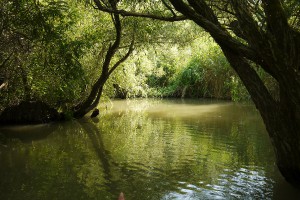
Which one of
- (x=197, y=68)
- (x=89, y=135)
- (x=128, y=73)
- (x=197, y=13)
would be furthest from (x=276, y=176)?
(x=197, y=68)

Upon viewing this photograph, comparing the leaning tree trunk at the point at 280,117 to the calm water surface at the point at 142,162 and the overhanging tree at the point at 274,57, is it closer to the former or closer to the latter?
the overhanging tree at the point at 274,57

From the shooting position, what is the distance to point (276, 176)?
24.6 ft

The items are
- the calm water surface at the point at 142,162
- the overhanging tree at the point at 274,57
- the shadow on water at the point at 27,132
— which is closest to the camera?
the overhanging tree at the point at 274,57

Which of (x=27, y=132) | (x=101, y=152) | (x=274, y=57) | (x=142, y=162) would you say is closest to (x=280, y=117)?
(x=274, y=57)

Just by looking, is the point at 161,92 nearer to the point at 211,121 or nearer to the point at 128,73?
the point at 128,73

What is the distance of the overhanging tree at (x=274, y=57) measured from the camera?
18.6 feet

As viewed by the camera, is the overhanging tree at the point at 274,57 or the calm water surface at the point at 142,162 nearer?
the overhanging tree at the point at 274,57

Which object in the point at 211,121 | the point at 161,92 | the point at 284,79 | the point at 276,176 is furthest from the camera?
the point at 161,92

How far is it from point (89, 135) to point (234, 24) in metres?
7.29

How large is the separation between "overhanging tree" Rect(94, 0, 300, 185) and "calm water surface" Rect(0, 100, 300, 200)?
1.01 m

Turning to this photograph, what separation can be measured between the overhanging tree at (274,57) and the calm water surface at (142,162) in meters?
1.01

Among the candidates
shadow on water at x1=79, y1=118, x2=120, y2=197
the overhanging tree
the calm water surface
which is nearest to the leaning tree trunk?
the overhanging tree

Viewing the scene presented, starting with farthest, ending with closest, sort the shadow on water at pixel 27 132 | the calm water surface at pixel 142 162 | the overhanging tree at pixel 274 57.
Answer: the shadow on water at pixel 27 132, the calm water surface at pixel 142 162, the overhanging tree at pixel 274 57

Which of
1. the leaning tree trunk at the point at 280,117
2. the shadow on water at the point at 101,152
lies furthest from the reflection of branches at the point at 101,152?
the leaning tree trunk at the point at 280,117
